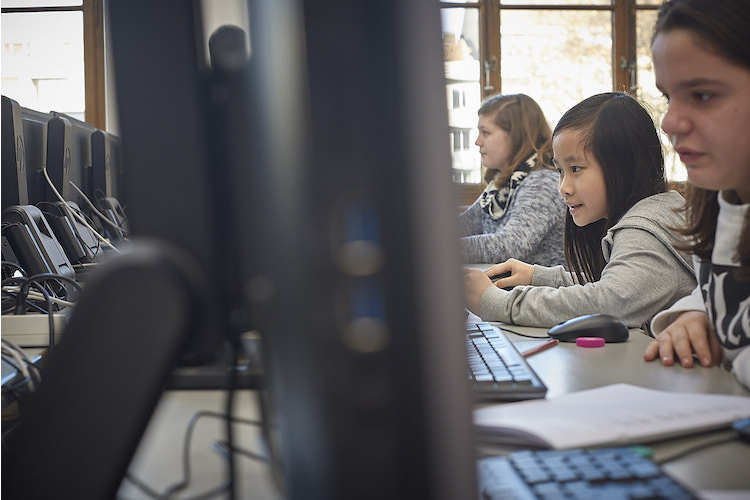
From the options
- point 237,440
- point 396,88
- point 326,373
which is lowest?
point 237,440

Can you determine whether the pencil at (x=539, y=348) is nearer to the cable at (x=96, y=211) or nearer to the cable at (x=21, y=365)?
the cable at (x=21, y=365)

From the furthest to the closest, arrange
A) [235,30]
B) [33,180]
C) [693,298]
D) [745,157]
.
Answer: [33,180], [693,298], [745,157], [235,30]

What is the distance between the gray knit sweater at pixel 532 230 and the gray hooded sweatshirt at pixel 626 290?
899mm

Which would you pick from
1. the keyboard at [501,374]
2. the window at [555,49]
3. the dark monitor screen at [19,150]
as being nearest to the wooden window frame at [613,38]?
the window at [555,49]

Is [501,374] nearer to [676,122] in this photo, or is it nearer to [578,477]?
[578,477]

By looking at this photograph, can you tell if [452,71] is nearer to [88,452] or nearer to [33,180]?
[88,452]

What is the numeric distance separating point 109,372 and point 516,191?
2027 millimetres

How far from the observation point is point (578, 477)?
434mm

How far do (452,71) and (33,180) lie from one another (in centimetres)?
136

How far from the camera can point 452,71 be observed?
277mm

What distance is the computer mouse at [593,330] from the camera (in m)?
0.94

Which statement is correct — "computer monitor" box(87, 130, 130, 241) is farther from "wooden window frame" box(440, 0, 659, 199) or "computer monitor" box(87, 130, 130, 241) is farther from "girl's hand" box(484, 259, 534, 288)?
"wooden window frame" box(440, 0, 659, 199)

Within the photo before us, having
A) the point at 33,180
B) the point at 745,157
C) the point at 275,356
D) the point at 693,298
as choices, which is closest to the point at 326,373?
the point at 275,356

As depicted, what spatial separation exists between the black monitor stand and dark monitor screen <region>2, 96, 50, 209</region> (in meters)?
0.98
